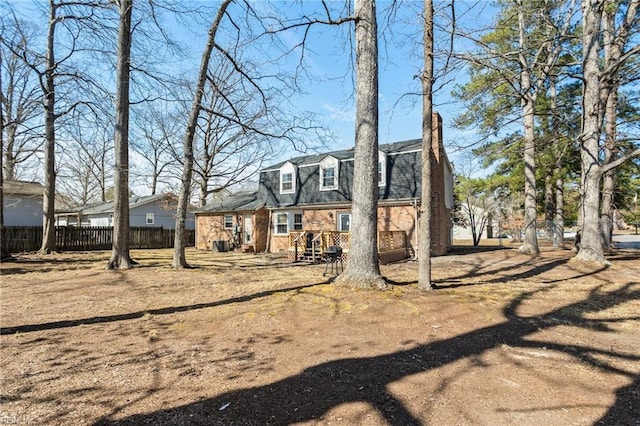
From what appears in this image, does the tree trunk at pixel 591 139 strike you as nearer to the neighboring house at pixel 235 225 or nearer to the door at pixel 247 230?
the neighboring house at pixel 235 225

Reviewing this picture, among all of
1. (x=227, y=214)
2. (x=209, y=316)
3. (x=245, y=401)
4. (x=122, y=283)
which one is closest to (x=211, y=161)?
(x=227, y=214)

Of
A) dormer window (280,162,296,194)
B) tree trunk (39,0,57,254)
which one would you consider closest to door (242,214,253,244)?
dormer window (280,162,296,194)

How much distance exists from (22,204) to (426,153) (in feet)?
94.8

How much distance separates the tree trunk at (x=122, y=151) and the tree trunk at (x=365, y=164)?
7.79 meters

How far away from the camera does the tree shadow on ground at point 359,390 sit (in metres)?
2.71

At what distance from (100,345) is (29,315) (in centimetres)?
240

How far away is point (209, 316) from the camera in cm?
568

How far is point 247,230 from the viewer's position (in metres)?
20.5

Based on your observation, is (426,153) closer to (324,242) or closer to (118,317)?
(118,317)

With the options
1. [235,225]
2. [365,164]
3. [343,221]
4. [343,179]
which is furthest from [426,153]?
[235,225]

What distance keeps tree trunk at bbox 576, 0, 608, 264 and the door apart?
15542mm

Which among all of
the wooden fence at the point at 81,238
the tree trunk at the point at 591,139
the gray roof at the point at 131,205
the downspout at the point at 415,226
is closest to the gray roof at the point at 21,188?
the gray roof at the point at 131,205

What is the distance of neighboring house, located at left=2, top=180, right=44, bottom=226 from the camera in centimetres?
2344

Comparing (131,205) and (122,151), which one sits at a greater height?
(122,151)
